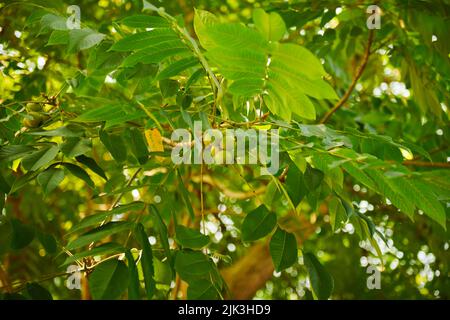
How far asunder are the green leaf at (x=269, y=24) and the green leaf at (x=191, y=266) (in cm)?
48

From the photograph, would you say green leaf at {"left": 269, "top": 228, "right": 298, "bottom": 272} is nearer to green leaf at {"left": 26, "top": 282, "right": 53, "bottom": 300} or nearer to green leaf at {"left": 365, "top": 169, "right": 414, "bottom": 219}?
green leaf at {"left": 365, "top": 169, "right": 414, "bottom": 219}

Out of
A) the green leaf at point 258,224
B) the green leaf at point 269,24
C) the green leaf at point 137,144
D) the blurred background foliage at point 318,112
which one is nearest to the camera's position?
the green leaf at point 269,24

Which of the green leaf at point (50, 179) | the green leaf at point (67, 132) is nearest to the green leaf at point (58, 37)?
the green leaf at point (67, 132)

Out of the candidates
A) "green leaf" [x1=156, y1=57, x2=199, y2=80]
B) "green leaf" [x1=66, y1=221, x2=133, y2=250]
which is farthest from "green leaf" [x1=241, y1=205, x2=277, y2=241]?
"green leaf" [x1=156, y1=57, x2=199, y2=80]

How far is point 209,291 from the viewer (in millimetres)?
1014

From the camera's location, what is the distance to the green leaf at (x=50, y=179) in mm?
1001

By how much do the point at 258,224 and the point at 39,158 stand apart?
0.49 m

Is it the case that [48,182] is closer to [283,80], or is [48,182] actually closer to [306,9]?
[283,80]

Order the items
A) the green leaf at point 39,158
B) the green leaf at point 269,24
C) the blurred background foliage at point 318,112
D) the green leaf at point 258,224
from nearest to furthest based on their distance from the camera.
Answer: the green leaf at point 269,24 < the green leaf at point 39,158 < the green leaf at point 258,224 < the blurred background foliage at point 318,112

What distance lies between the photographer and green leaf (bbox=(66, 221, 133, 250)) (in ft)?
3.05

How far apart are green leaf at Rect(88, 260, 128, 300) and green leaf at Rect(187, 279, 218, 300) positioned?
162 mm

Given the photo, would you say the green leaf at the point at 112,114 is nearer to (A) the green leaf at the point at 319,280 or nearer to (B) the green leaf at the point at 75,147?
(B) the green leaf at the point at 75,147
